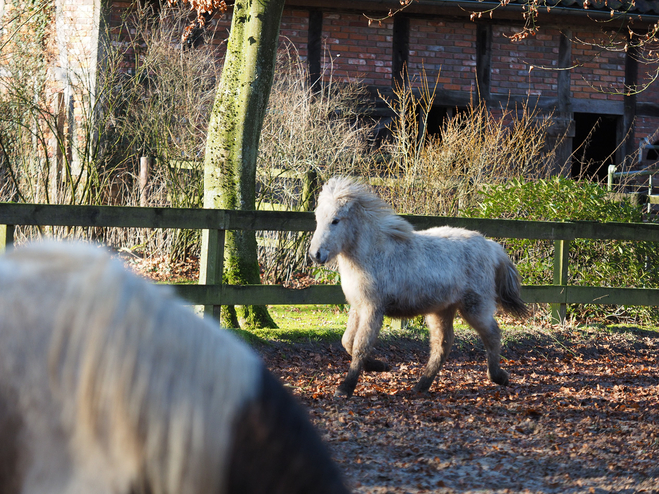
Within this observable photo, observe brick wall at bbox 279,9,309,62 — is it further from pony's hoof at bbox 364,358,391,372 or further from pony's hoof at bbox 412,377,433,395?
pony's hoof at bbox 412,377,433,395

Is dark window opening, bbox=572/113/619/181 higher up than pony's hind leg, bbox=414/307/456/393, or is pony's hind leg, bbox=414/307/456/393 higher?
dark window opening, bbox=572/113/619/181

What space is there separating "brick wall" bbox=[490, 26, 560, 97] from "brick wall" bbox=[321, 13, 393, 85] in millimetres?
2188

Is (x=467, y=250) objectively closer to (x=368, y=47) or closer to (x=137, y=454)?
(x=137, y=454)

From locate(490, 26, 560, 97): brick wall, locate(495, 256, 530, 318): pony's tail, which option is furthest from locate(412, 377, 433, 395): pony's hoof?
locate(490, 26, 560, 97): brick wall

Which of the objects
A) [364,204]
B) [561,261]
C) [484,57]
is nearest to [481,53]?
[484,57]

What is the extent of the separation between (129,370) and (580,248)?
8.40 meters

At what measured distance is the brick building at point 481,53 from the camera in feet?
41.9

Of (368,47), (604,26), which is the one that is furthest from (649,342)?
(604,26)

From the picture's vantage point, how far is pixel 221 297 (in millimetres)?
6035

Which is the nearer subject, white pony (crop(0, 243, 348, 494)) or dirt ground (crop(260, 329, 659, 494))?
white pony (crop(0, 243, 348, 494))

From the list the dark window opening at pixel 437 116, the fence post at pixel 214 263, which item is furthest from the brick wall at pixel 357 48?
the fence post at pixel 214 263

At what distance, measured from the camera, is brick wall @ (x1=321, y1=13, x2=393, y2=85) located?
12.8 metres

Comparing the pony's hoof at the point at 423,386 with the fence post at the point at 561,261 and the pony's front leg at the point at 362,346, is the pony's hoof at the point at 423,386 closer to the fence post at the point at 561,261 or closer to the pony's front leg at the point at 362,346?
the pony's front leg at the point at 362,346

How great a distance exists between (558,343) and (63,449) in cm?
717
